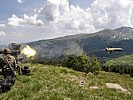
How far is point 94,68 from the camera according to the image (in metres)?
118

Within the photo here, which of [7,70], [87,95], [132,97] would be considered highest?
[7,70]

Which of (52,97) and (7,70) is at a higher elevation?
(7,70)

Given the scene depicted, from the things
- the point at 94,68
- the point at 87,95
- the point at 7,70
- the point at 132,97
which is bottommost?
the point at 94,68

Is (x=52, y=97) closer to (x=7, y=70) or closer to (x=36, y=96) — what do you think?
(x=36, y=96)

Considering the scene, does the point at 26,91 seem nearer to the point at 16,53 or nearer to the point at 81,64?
the point at 16,53

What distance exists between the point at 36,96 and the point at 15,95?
6.54 feet

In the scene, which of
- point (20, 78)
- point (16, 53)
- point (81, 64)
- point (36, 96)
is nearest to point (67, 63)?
point (81, 64)

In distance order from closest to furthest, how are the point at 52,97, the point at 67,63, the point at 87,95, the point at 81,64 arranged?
the point at 52,97, the point at 87,95, the point at 81,64, the point at 67,63

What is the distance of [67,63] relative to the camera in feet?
381

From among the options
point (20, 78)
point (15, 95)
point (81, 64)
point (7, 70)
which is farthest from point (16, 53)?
point (81, 64)

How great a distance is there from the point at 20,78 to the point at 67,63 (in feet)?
304

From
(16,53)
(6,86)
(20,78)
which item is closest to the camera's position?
(6,86)

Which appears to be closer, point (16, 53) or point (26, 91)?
point (26, 91)

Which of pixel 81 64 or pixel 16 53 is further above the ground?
pixel 16 53
